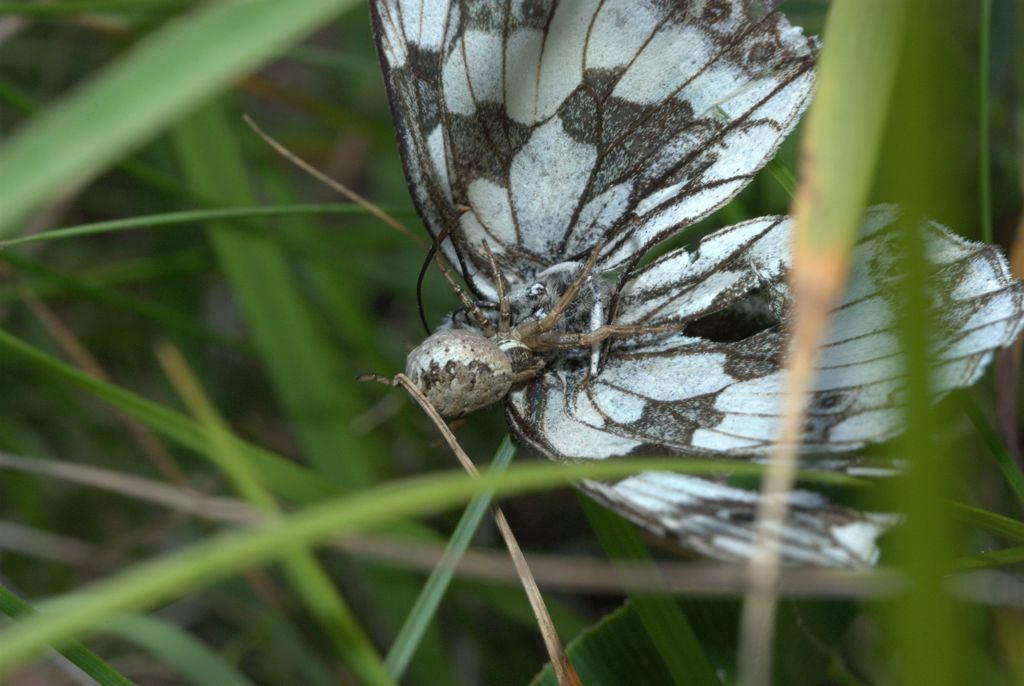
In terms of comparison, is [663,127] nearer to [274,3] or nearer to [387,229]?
[274,3]

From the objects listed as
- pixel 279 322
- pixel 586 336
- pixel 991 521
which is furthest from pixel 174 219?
pixel 991 521

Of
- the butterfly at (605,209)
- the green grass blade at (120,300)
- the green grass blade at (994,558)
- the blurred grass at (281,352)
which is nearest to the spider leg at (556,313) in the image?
the butterfly at (605,209)

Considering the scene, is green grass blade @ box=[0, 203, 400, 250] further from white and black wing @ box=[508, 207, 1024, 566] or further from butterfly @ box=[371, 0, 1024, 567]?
white and black wing @ box=[508, 207, 1024, 566]

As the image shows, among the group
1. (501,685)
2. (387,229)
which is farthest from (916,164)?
(387,229)

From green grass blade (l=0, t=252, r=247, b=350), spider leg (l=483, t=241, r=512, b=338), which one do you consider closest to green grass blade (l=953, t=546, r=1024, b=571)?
spider leg (l=483, t=241, r=512, b=338)

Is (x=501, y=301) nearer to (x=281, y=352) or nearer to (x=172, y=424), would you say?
(x=172, y=424)

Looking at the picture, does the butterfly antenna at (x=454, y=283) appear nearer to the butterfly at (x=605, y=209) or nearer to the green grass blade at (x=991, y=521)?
the butterfly at (x=605, y=209)
